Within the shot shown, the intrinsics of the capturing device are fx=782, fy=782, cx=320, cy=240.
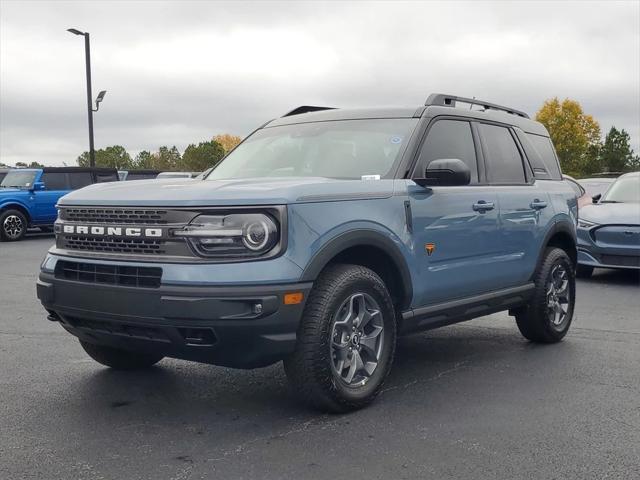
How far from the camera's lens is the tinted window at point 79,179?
66.4 ft

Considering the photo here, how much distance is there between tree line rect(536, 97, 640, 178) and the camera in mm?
82812

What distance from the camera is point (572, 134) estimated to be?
84062 millimetres

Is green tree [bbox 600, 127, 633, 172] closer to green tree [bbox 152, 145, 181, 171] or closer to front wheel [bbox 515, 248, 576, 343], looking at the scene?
green tree [bbox 152, 145, 181, 171]

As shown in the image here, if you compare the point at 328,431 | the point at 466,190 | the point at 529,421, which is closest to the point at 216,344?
the point at 328,431

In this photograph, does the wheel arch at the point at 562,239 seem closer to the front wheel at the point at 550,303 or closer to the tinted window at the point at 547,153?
the front wheel at the point at 550,303

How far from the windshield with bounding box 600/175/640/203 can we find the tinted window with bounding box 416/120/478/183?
6.78 metres

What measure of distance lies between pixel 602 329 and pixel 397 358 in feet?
8.04

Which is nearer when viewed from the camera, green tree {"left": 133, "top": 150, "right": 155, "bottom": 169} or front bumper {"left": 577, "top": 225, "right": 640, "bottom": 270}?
front bumper {"left": 577, "top": 225, "right": 640, "bottom": 270}

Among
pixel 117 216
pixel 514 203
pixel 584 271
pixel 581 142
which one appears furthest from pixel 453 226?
pixel 581 142

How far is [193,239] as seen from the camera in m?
4.05

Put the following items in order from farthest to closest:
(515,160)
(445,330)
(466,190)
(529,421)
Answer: (445,330)
(515,160)
(466,190)
(529,421)

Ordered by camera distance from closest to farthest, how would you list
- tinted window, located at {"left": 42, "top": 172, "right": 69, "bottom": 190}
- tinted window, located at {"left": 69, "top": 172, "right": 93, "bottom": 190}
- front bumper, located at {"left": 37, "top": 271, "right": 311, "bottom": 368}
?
front bumper, located at {"left": 37, "top": 271, "right": 311, "bottom": 368}, tinted window, located at {"left": 42, "top": 172, "right": 69, "bottom": 190}, tinted window, located at {"left": 69, "top": 172, "right": 93, "bottom": 190}

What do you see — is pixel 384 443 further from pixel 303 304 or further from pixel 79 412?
pixel 79 412

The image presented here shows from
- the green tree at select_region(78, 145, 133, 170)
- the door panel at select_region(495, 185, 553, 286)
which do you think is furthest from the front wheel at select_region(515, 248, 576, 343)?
the green tree at select_region(78, 145, 133, 170)
